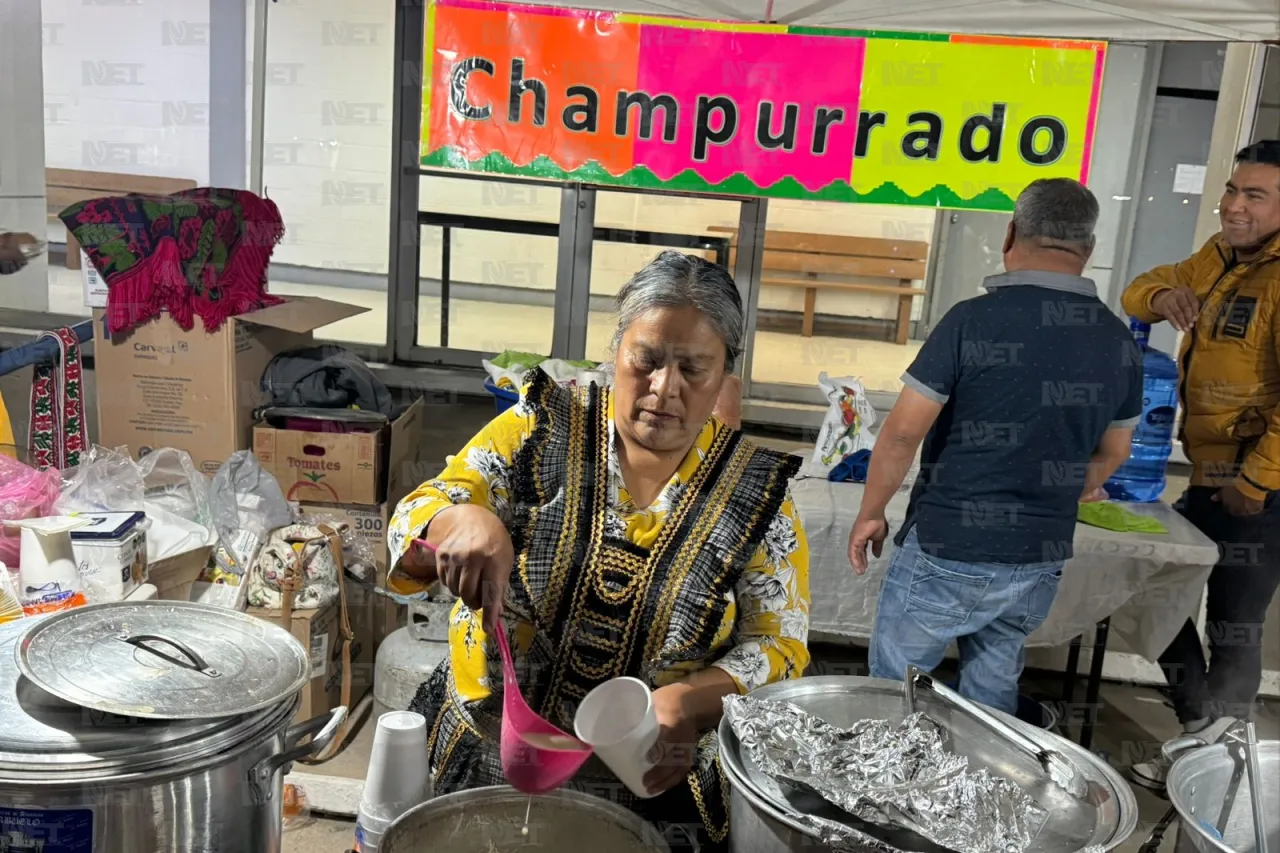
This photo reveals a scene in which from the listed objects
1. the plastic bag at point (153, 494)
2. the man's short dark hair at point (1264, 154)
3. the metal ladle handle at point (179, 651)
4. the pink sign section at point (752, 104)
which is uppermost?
the pink sign section at point (752, 104)

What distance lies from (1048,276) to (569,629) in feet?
4.67

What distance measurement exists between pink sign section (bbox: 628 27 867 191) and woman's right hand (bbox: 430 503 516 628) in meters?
2.94

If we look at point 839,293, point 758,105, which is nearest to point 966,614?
point 758,105

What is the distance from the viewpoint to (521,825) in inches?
44.8

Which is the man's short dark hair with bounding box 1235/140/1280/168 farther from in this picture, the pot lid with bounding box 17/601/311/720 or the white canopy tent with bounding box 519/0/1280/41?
the pot lid with bounding box 17/601/311/720

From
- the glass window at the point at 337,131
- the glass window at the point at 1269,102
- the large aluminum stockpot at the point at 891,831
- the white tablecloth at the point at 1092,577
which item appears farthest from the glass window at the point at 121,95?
the glass window at the point at 1269,102

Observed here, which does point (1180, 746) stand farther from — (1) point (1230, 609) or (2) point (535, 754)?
(1) point (1230, 609)

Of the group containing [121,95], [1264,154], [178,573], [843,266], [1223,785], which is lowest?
[178,573]

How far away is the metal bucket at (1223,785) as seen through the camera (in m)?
1.11

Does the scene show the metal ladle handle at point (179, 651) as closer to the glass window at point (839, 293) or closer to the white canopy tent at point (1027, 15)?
the white canopy tent at point (1027, 15)

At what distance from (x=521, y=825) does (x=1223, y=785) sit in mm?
829

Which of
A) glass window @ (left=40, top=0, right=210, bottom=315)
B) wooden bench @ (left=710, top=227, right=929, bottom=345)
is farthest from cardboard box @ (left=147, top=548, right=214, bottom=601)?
wooden bench @ (left=710, top=227, right=929, bottom=345)

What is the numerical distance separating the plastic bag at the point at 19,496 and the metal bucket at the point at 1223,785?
202cm

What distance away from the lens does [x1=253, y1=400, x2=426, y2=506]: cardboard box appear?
10.2ft
